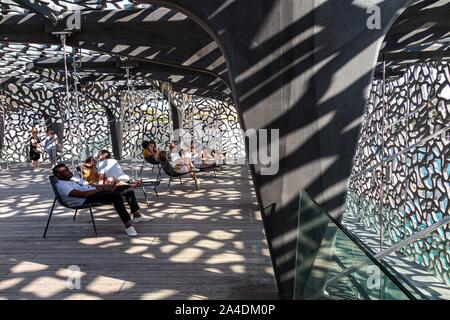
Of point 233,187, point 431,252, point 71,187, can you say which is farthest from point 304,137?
point 431,252

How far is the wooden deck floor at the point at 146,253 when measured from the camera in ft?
13.6

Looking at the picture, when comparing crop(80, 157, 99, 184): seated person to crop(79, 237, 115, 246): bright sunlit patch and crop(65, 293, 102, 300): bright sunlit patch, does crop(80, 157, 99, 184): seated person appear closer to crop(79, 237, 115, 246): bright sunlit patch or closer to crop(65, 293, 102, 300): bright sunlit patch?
crop(79, 237, 115, 246): bright sunlit patch

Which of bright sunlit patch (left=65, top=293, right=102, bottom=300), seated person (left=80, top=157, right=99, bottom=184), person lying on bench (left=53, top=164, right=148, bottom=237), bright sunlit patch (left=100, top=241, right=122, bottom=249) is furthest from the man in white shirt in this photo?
bright sunlit patch (left=65, top=293, right=102, bottom=300)

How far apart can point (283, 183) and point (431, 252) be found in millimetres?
8332

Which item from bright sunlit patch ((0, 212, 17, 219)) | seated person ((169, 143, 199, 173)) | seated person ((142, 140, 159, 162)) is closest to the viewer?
bright sunlit patch ((0, 212, 17, 219))

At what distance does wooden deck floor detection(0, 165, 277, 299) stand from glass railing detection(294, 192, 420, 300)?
2.86 ft

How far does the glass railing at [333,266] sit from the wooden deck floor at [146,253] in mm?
871

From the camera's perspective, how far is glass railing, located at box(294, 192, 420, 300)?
179 centimetres

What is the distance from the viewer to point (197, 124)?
24.1 metres

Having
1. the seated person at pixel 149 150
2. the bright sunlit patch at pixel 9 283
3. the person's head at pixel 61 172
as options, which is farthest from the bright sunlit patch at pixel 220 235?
the seated person at pixel 149 150

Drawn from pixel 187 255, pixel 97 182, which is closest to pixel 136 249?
pixel 187 255

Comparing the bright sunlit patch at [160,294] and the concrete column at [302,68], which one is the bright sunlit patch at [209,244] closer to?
the bright sunlit patch at [160,294]
